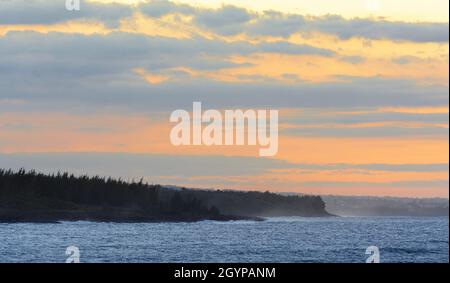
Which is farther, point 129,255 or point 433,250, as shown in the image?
point 433,250

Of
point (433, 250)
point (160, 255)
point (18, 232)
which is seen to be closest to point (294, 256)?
point (160, 255)
